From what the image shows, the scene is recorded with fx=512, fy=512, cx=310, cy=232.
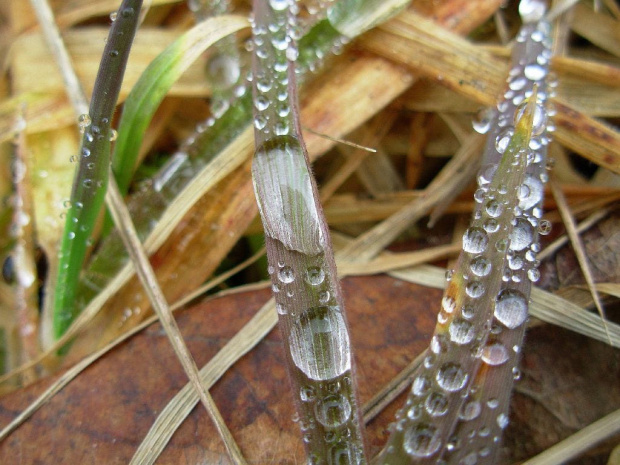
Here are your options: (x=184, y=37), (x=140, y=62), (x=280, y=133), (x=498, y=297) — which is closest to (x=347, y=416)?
(x=498, y=297)

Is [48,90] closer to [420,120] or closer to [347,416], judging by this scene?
[420,120]

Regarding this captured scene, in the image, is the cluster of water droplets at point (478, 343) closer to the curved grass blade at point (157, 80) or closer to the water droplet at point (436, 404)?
the water droplet at point (436, 404)

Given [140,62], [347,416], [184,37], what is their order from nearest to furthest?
[347,416], [184,37], [140,62]

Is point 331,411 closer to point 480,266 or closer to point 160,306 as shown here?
point 480,266

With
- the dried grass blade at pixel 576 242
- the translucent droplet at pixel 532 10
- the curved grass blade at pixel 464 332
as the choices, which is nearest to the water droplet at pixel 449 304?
the curved grass blade at pixel 464 332

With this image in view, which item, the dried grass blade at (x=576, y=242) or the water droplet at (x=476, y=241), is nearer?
the water droplet at (x=476, y=241)

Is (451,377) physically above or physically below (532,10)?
below

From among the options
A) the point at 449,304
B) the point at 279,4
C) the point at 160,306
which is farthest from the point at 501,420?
the point at 279,4
